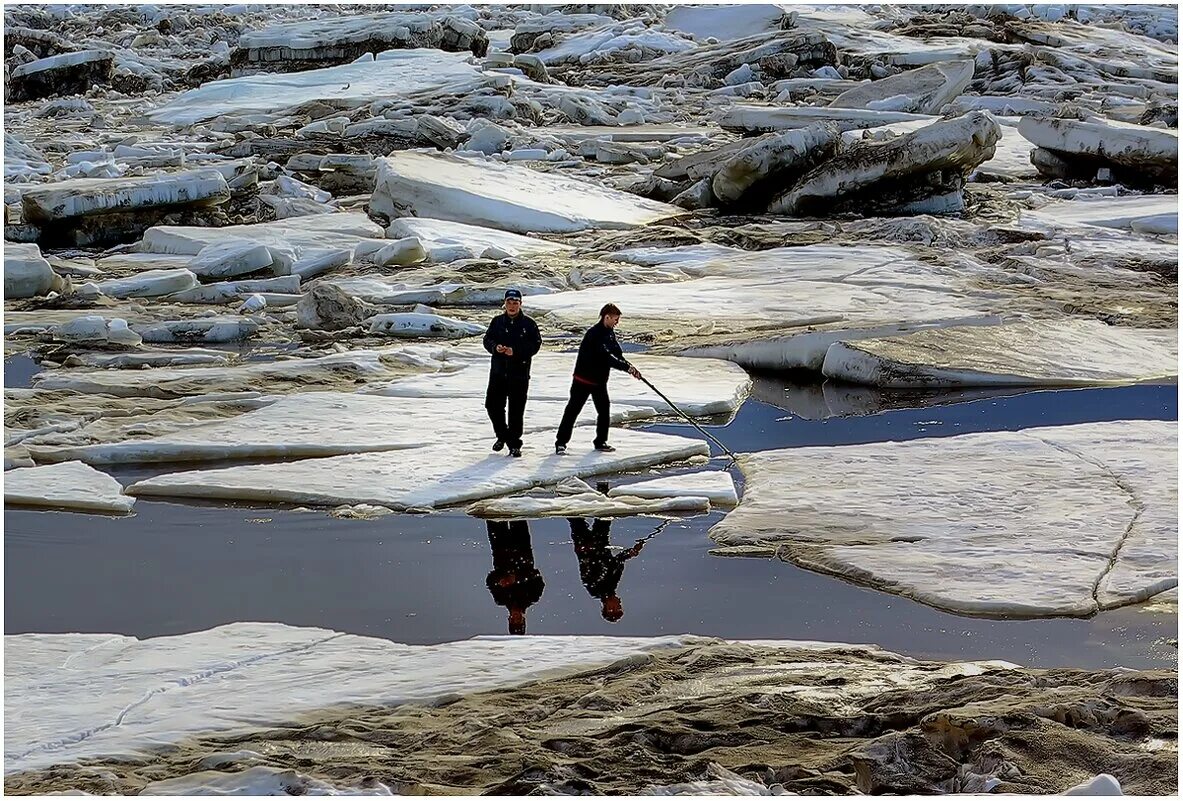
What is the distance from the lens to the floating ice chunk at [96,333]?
1149 cm

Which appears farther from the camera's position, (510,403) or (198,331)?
(198,331)

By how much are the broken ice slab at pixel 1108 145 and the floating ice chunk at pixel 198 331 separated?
40.2 ft

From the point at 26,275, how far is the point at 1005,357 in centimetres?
→ 908

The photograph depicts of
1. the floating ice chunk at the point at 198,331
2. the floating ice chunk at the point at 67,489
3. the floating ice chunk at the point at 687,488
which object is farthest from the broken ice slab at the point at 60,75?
the floating ice chunk at the point at 687,488

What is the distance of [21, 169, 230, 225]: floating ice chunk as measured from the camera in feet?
52.2

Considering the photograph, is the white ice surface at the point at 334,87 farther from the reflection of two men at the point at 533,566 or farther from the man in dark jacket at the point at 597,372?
the reflection of two men at the point at 533,566

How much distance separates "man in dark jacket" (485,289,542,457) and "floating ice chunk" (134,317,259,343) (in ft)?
14.8

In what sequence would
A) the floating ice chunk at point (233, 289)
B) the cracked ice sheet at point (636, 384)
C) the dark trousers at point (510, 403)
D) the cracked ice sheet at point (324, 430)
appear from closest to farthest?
the dark trousers at point (510, 403) → the cracked ice sheet at point (324, 430) → the cracked ice sheet at point (636, 384) → the floating ice chunk at point (233, 289)

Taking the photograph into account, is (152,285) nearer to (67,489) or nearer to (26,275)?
(26,275)

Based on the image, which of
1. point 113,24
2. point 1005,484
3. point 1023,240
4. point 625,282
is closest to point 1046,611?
point 1005,484

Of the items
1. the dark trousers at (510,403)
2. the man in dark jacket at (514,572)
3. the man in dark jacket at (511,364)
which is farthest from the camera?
the dark trousers at (510,403)

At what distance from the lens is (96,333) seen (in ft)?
37.7

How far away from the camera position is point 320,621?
19.6ft

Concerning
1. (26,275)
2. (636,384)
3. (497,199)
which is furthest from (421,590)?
(497,199)
